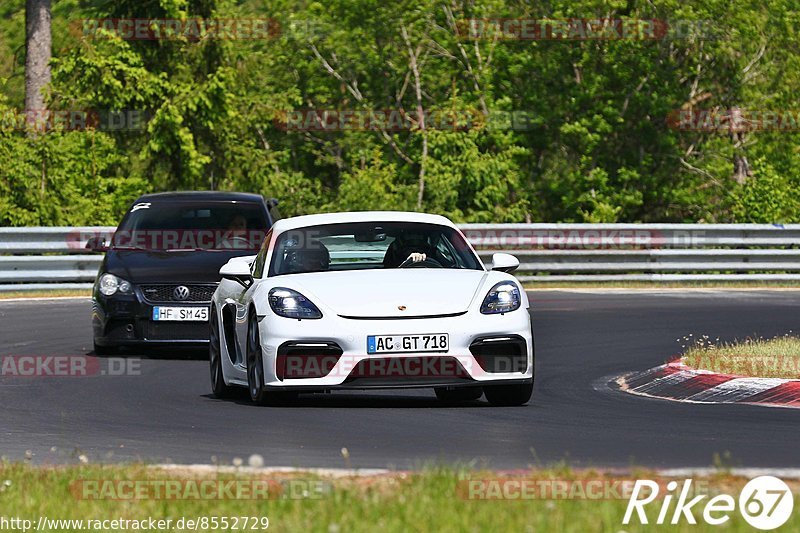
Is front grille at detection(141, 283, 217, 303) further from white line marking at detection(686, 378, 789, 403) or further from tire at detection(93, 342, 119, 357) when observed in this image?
white line marking at detection(686, 378, 789, 403)

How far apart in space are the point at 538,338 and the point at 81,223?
1748 centimetres

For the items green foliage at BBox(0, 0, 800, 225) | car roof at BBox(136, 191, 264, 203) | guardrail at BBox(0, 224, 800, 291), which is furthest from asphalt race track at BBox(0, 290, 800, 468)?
green foliage at BBox(0, 0, 800, 225)

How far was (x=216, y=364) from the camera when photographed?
13641 mm

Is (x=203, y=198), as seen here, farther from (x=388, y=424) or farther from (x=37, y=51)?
(x=37, y=51)

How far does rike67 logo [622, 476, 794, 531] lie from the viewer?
6.66 meters

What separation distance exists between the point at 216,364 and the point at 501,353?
2785 millimetres

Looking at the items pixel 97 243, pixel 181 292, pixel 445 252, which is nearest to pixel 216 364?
pixel 445 252

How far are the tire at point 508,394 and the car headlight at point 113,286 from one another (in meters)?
5.53

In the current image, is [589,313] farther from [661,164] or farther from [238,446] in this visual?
[661,164]

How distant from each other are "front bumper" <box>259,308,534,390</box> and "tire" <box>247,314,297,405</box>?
0.17m

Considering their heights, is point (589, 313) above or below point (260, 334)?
below

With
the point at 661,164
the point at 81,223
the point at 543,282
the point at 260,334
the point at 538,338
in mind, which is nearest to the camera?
the point at 260,334

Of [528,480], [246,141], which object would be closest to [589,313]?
[528,480]

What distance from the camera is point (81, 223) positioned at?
Answer: 3475 cm
